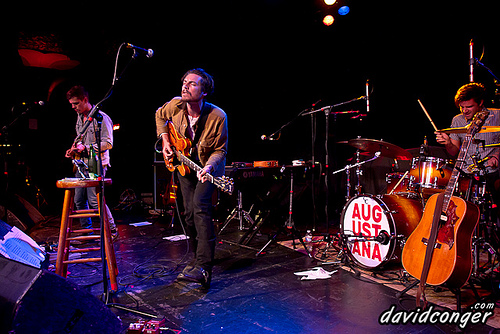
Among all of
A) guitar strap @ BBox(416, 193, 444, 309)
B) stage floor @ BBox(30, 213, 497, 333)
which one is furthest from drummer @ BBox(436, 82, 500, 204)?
stage floor @ BBox(30, 213, 497, 333)

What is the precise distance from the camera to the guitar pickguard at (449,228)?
2543 millimetres

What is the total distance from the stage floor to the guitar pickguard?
58cm

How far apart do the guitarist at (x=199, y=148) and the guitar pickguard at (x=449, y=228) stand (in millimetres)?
2068

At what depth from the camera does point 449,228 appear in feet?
8.47

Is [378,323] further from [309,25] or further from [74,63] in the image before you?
[74,63]

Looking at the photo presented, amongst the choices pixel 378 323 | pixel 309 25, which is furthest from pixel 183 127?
pixel 309 25

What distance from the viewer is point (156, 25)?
20.9 ft

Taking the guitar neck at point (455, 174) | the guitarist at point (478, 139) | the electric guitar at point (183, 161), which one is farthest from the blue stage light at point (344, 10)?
the electric guitar at point (183, 161)

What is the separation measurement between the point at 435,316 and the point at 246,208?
15.2 ft

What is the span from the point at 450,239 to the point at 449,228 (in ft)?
0.31

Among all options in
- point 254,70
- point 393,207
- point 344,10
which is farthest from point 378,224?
point 254,70

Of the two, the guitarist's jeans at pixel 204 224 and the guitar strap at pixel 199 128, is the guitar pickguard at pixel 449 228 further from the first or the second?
the guitar strap at pixel 199 128

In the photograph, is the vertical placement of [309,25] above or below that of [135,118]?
above

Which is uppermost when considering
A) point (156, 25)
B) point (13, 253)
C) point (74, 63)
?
point (156, 25)
